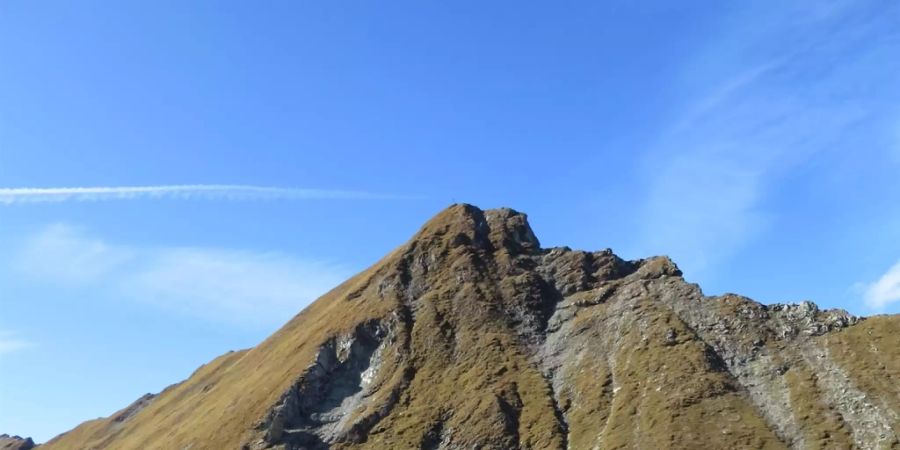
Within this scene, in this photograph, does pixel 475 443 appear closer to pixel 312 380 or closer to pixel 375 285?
pixel 312 380

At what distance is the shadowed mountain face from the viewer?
316ft

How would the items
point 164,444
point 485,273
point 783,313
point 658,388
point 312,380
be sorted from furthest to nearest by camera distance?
point 485,273
point 164,444
point 312,380
point 783,313
point 658,388

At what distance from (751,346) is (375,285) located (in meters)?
76.4

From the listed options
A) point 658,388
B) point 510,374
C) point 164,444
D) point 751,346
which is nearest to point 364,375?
point 510,374

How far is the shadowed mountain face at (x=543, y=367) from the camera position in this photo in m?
96.3

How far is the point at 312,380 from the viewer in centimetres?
12950

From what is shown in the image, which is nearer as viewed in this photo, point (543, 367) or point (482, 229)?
point (543, 367)

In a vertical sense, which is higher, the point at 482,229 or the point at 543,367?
the point at 482,229

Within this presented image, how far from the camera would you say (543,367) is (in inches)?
4845

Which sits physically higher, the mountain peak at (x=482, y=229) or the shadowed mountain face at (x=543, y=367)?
the mountain peak at (x=482, y=229)

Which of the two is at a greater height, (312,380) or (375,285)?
(375,285)

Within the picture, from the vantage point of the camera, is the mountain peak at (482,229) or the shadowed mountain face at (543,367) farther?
the mountain peak at (482,229)

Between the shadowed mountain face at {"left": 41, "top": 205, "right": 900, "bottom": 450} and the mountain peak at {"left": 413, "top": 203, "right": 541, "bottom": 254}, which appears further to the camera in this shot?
the mountain peak at {"left": 413, "top": 203, "right": 541, "bottom": 254}

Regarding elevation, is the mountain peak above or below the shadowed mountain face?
above
